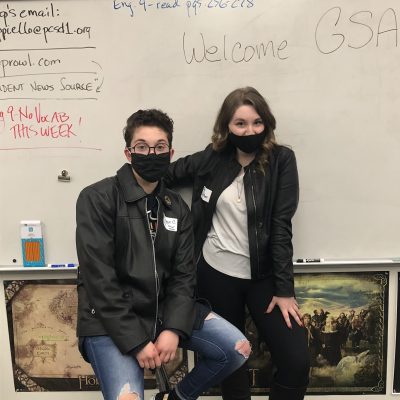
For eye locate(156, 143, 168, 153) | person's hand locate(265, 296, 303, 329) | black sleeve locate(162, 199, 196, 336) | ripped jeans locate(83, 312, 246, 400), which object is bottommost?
ripped jeans locate(83, 312, 246, 400)

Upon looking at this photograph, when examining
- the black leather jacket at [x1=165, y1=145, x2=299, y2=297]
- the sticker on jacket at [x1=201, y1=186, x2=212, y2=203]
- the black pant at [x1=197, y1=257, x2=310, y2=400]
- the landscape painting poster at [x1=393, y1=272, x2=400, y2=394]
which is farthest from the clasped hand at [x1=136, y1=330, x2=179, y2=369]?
the landscape painting poster at [x1=393, y1=272, x2=400, y2=394]

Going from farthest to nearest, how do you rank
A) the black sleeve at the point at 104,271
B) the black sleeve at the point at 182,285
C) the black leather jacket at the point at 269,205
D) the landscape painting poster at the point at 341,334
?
the landscape painting poster at the point at 341,334 → the black leather jacket at the point at 269,205 → the black sleeve at the point at 182,285 → the black sleeve at the point at 104,271

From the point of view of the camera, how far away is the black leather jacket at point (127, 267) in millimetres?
1465

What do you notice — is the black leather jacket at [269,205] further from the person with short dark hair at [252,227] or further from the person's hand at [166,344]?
the person's hand at [166,344]

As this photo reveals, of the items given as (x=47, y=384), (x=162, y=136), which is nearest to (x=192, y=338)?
(x=162, y=136)

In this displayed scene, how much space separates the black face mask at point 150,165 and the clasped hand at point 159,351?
0.56 m

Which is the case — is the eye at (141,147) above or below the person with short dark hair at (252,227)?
above

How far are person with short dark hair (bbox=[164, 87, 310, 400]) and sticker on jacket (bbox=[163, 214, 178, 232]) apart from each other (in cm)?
20

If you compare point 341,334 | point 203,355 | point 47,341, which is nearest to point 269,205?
point 203,355

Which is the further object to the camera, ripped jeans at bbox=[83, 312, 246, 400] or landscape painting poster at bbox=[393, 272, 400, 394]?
landscape painting poster at bbox=[393, 272, 400, 394]

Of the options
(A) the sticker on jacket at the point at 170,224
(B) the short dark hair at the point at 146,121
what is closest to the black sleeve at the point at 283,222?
(A) the sticker on jacket at the point at 170,224

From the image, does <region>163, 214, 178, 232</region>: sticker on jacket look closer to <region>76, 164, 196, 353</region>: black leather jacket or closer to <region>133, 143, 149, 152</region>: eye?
<region>76, 164, 196, 353</region>: black leather jacket

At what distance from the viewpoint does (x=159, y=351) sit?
150cm

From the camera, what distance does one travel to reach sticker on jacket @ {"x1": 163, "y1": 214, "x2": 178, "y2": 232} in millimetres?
1597
